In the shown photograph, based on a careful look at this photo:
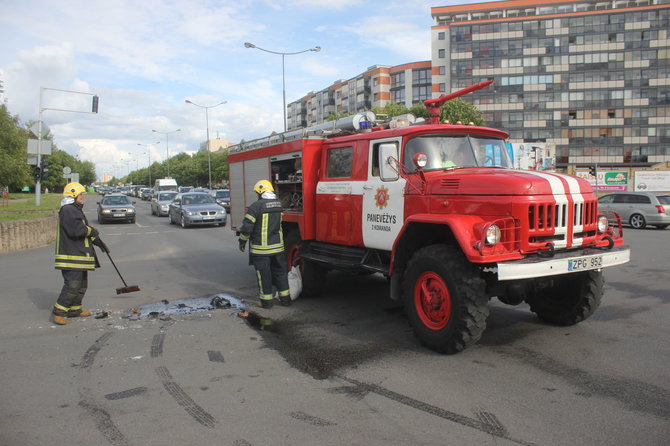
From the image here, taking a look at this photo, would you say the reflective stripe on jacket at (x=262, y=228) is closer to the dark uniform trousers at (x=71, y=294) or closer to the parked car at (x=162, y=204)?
the dark uniform trousers at (x=71, y=294)

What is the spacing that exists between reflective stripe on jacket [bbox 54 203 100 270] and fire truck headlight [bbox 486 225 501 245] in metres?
5.23

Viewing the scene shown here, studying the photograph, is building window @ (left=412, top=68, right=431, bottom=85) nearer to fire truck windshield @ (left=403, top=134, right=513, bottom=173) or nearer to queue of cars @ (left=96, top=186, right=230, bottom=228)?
queue of cars @ (left=96, top=186, right=230, bottom=228)

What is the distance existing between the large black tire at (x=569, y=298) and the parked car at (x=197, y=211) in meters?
17.4

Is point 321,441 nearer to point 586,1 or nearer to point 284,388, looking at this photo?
point 284,388

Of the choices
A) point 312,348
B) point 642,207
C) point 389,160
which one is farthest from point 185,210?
point 642,207

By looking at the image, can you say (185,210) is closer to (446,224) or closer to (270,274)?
(270,274)

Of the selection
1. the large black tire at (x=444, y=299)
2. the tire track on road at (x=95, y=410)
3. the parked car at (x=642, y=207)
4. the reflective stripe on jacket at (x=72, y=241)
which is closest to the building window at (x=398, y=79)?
the parked car at (x=642, y=207)

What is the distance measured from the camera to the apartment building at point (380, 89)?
3548 inches

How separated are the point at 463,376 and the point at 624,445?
145 cm

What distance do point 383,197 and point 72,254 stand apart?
4238 mm

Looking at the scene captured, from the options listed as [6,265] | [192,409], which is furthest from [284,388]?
[6,265]

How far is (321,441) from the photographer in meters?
3.39

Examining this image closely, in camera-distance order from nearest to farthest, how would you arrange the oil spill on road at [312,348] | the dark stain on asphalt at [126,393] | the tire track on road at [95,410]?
the tire track on road at [95,410] → the dark stain on asphalt at [126,393] → the oil spill on road at [312,348]

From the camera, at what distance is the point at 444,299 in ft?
16.5
